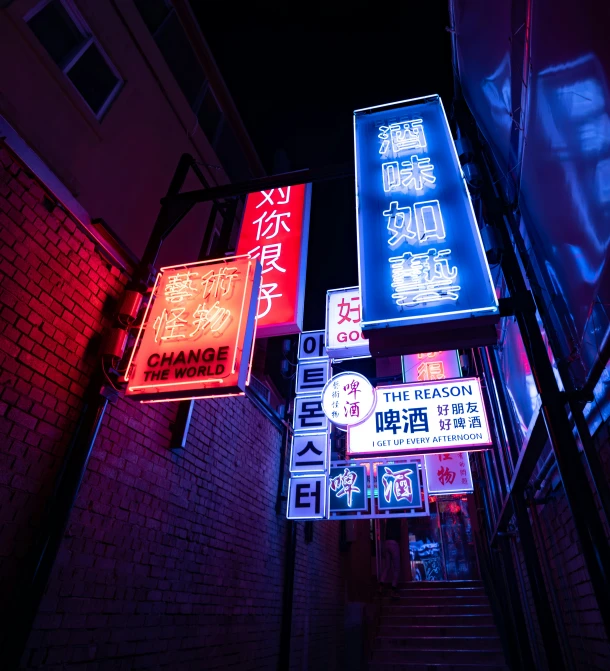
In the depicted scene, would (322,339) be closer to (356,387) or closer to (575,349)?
(356,387)

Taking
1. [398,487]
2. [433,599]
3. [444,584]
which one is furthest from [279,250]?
[444,584]

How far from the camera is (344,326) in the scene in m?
7.88

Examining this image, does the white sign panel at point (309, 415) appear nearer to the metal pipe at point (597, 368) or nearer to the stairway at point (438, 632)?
the stairway at point (438, 632)

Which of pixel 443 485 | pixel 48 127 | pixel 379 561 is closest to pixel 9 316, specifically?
pixel 48 127

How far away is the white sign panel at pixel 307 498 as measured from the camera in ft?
25.8

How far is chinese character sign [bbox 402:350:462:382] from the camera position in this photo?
10.3 metres

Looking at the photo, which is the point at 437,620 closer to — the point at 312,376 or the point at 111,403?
the point at 312,376

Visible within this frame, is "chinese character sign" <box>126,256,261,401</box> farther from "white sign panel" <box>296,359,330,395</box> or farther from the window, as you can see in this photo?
"white sign panel" <box>296,359,330,395</box>

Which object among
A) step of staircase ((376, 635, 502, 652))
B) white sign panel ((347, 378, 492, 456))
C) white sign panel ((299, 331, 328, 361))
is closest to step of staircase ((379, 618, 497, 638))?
step of staircase ((376, 635, 502, 652))

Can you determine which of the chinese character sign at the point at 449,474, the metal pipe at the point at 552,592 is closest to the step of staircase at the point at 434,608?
the chinese character sign at the point at 449,474

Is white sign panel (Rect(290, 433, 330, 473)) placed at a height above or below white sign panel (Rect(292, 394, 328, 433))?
below

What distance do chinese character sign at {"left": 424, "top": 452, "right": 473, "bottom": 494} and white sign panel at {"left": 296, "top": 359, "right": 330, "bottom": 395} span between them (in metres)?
3.03

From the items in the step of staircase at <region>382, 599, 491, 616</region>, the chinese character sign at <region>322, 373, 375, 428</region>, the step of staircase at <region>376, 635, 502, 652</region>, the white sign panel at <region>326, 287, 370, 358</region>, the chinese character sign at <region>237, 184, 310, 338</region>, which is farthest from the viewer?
the step of staircase at <region>382, 599, 491, 616</region>

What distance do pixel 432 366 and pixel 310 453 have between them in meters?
4.17
